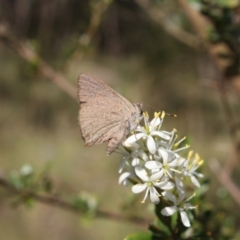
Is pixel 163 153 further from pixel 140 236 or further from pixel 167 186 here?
pixel 140 236

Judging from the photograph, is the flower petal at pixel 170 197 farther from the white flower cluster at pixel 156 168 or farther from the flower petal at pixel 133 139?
the flower petal at pixel 133 139

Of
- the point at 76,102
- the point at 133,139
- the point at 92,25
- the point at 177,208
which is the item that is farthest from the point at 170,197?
the point at 76,102

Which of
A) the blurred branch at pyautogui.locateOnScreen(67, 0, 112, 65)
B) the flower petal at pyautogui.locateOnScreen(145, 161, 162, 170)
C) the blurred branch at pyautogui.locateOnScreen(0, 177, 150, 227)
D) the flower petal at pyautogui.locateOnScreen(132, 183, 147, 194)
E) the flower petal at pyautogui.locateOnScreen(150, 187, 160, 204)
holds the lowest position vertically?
the flower petal at pyautogui.locateOnScreen(150, 187, 160, 204)

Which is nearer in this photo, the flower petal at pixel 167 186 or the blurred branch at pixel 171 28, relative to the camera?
the flower petal at pixel 167 186

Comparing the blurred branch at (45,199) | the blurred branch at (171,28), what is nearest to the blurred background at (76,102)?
the blurred branch at (171,28)

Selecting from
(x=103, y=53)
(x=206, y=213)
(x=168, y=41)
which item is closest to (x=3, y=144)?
(x=103, y=53)

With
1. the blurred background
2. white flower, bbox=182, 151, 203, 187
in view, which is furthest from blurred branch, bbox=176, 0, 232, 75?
the blurred background

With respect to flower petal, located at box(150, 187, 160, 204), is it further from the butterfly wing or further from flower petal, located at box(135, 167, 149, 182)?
the butterfly wing
